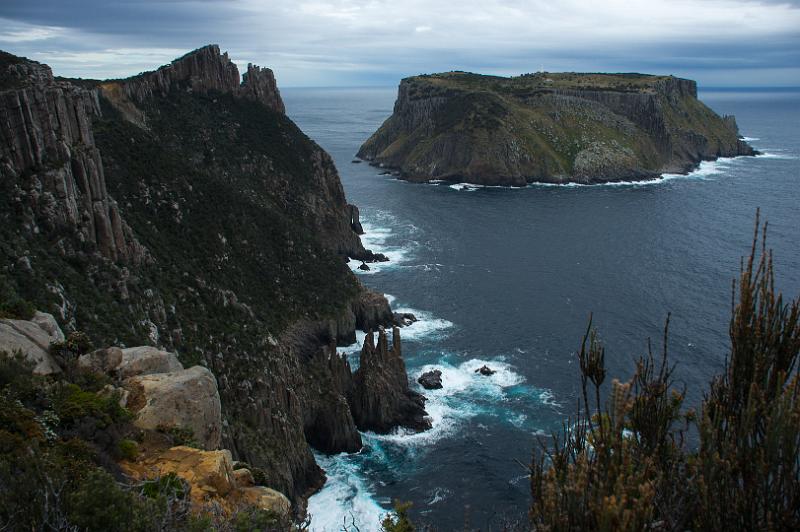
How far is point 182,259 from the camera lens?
67.2m

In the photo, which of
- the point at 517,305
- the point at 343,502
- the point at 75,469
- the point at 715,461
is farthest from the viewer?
the point at 517,305

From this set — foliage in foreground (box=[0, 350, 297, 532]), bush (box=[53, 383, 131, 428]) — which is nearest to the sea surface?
foliage in foreground (box=[0, 350, 297, 532])

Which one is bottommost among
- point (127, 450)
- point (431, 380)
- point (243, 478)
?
point (431, 380)

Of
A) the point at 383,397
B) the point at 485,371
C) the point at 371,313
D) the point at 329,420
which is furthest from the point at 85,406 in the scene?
the point at 371,313

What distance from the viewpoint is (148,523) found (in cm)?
1836

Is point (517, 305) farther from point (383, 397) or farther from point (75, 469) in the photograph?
point (75, 469)

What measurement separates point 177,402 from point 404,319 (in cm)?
6504

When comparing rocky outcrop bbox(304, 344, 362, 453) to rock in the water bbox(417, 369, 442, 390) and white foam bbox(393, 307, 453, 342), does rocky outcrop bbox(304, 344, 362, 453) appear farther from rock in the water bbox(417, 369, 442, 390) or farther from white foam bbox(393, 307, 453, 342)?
white foam bbox(393, 307, 453, 342)

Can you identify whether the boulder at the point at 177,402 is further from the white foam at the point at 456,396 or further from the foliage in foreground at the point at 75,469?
the white foam at the point at 456,396

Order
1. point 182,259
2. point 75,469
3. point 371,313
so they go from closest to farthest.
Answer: point 75,469 → point 182,259 → point 371,313

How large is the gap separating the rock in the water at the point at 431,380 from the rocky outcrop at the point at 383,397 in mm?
3039

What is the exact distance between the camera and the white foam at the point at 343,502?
5326 cm

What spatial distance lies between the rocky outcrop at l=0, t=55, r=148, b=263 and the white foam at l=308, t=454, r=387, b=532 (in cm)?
2652

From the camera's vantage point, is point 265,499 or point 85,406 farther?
point 265,499
